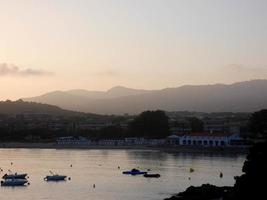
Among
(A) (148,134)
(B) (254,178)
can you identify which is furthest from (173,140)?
(B) (254,178)

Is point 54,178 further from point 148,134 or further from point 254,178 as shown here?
point 148,134

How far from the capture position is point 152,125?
11581 cm

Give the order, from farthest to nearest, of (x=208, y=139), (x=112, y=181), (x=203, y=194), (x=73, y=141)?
1. (x=73, y=141)
2. (x=208, y=139)
3. (x=112, y=181)
4. (x=203, y=194)

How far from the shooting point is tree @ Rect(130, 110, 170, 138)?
4496 inches

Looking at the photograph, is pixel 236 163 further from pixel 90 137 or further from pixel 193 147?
pixel 90 137

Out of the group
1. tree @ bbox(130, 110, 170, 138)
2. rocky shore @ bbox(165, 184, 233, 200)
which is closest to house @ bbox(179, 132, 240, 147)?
tree @ bbox(130, 110, 170, 138)

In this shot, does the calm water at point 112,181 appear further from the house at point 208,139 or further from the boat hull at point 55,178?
the house at point 208,139

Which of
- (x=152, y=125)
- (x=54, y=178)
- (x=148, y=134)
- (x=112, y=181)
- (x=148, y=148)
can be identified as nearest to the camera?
(x=112, y=181)

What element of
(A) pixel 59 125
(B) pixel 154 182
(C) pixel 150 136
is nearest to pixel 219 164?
(B) pixel 154 182

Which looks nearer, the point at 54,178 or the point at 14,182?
the point at 14,182

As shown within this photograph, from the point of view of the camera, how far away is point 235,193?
2730cm

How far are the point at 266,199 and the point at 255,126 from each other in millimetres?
65733

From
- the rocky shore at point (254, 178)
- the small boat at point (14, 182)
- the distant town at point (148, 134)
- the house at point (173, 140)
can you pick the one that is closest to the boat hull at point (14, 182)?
the small boat at point (14, 182)

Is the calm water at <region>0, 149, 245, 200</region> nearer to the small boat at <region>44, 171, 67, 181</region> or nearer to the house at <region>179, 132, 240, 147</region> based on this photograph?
A: the small boat at <region>44, 171, 67, 181</region>
